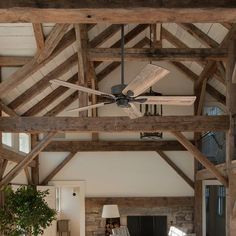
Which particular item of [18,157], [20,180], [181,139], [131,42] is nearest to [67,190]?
[20,180]

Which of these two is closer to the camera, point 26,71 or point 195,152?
point 26,71

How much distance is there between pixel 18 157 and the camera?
9102 millimetres

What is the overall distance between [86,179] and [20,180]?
6.16 feet

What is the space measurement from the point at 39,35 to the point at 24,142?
4690mm

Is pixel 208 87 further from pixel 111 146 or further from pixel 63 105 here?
pixel 63 105

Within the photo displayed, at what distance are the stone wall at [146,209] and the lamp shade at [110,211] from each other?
55cm

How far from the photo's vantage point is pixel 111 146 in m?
10.9

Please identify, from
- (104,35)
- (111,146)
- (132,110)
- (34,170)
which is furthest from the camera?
(111,146)

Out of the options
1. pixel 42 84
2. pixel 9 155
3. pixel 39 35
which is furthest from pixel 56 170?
pixel 39 35

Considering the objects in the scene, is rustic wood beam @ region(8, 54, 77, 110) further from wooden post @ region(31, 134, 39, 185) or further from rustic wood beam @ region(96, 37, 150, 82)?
wooden post @ region(31, 134, 39, 185)

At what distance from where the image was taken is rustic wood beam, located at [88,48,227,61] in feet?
23.0

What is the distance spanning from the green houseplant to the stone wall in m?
2.89

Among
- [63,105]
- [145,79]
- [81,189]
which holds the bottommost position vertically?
[81,189]

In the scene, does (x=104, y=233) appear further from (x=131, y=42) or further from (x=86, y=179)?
(x=131, y=42)
